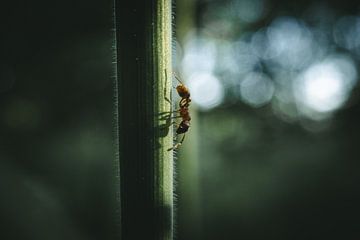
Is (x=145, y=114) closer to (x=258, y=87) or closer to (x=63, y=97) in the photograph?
(x=63, y=97)

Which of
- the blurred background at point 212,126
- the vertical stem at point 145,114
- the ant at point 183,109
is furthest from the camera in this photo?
the blurred background at point 212,126

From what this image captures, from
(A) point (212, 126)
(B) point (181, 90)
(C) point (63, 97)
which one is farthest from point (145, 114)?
(A) point (212, 126)

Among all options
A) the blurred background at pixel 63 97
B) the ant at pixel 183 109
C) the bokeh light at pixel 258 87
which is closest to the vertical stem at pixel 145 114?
the ant at pixel 183 109

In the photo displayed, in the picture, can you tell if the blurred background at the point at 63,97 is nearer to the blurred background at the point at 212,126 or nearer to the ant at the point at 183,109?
the blurred background at the point at 212,126

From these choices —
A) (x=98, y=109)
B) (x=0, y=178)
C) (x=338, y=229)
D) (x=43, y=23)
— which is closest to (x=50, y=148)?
(x=98, y=109)

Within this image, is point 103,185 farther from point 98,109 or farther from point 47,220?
point 47,220

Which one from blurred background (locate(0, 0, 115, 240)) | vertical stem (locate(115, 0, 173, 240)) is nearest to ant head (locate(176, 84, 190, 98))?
vertical stem (locate(115, 0, 173, 240))
